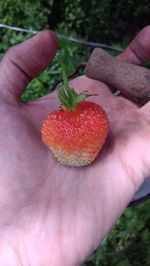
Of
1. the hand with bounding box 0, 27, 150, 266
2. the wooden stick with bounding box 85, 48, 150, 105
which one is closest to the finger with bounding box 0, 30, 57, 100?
the hand with bounding box 0, 27, 150, 266

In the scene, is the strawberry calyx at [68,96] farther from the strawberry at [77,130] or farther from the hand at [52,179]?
the hand at [52,179]

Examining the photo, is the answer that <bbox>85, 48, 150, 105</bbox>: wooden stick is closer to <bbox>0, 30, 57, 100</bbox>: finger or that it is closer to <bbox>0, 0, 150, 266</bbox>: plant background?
<bbox>0, 30, 57, 100</bbox>: finger

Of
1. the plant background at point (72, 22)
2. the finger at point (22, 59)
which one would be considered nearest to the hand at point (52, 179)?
the finger at point (22, 59)

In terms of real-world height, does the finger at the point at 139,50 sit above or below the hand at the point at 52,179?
above

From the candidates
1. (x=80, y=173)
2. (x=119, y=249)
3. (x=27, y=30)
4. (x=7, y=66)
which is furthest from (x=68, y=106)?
(x=27, y=30)

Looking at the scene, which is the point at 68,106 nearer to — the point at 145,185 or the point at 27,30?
the point at 145,185

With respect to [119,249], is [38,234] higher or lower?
higher
